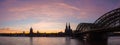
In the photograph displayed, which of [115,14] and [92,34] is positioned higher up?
[115,14]

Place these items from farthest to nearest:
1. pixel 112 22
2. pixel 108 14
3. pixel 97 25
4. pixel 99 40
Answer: pixel 97 25, pixel 112 22, pixel 108 14, pixel 99 40

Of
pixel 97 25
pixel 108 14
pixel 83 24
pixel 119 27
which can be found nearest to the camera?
pixel 119 27

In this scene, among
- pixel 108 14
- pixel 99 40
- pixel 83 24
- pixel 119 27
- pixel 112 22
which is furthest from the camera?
pixel 83 24

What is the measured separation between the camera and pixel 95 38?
8956cm

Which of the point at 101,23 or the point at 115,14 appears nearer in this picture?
the point at 115,14

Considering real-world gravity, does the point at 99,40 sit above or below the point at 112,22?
below

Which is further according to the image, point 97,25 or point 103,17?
point 97,25

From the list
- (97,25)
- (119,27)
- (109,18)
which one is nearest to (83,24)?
(97,25)

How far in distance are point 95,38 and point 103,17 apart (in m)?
16.7

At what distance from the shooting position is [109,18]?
101 metres

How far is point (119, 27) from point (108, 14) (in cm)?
3400

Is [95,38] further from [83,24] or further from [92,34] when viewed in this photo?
[83,24]

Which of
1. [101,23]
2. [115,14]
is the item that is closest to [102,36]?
[115,14]

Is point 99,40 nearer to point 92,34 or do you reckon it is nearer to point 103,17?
point 92,34
